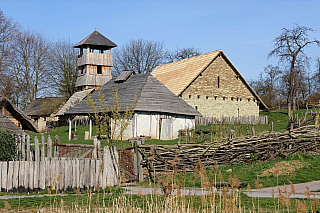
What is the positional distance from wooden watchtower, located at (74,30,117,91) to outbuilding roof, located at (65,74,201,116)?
15.6m

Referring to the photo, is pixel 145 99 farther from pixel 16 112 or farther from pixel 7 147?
pixel 7 147

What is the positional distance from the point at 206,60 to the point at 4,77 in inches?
839

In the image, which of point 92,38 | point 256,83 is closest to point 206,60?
point 92,38

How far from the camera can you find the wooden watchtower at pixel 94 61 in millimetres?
47781

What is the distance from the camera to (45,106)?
48.2 metres

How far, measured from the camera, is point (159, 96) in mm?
30094

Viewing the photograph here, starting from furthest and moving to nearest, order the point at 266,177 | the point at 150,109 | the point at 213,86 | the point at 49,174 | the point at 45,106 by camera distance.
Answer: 1. the point at 45,106
2. the point at 213,86
3. the point at 150,109
4. the point at 266,177
5. the point at 49,174

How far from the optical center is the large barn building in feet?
126

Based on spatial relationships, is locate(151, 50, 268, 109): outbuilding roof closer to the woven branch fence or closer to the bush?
the woven branch fence

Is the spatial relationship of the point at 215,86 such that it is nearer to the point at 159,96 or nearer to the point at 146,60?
the point at 159,96

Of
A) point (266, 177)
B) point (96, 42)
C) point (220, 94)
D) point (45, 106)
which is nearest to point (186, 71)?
→ point (220, 94)

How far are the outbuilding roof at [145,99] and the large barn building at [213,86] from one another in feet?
19.2

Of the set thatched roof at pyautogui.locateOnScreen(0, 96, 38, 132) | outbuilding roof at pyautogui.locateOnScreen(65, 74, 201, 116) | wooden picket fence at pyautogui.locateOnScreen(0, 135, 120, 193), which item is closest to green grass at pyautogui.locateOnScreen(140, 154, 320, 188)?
wooden picket fence at pyautogui.locateOnScreen(0, 135, 120, 193)

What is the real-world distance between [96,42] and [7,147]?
1433 inches
